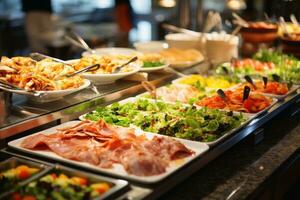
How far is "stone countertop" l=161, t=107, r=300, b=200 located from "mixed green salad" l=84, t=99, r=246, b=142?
7.4 inches

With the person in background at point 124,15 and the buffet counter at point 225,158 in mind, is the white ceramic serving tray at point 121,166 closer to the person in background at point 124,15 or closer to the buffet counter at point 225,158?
the buffet counter at point 225,158

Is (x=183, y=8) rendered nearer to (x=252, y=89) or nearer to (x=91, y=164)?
(x=252, y=89)

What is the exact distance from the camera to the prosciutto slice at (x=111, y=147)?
80.0 inches

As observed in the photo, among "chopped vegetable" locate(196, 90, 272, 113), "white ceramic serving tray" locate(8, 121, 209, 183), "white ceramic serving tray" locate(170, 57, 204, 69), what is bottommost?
"white ceramic serving tray" locate(8, 121, 209, 183)

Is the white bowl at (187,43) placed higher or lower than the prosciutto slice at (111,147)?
higher

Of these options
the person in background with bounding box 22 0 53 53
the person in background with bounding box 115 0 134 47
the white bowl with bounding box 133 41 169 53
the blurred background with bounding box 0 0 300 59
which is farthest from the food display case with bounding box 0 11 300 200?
the person in background with bounding box 115 0 134 47

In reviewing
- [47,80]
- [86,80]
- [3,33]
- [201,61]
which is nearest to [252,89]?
[201,61]

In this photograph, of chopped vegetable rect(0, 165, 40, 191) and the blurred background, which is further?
the blurred background

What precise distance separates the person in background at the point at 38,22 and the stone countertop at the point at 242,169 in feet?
16.4

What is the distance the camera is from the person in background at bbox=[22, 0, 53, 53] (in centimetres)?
730

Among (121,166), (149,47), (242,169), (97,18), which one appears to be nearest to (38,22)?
(97,18)

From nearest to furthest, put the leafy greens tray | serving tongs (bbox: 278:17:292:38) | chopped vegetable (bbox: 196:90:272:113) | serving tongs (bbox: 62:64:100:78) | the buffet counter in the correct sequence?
the buffet counter
the leafy greens tray
serving tongs (bbox: 62:64:100:78)
chopped vegetable (bbox: 196:90:272:113)
serving tongs (bbox: 278:17:292:38)

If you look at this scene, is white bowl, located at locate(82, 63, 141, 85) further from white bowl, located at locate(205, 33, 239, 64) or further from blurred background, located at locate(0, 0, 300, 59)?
blurred background, located at locate(0, 0, 300, 59)

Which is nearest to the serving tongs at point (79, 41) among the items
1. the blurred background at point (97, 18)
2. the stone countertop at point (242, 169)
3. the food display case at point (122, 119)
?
the food display case at point (122, 119)
